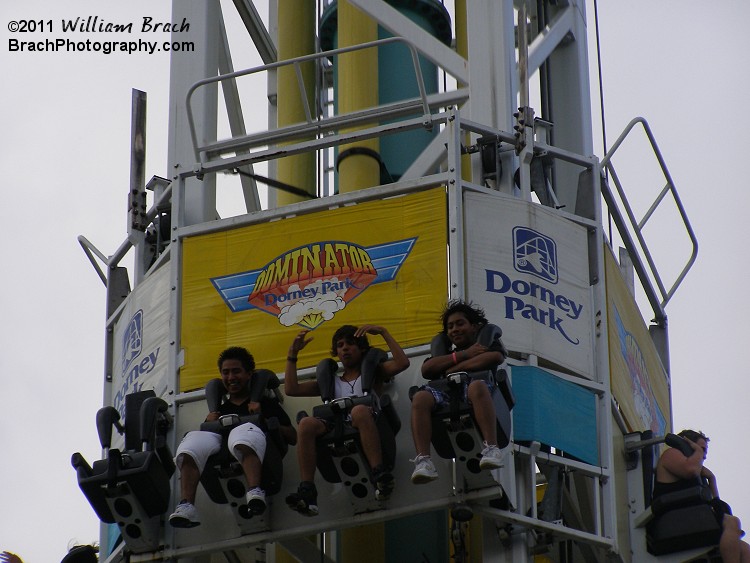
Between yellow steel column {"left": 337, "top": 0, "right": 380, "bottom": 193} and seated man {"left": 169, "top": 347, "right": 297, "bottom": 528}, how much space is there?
14.3ft

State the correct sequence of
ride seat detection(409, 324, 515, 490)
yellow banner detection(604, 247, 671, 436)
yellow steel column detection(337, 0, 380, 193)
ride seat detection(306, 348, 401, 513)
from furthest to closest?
yellow steel column detection(337, 0, 380, 193), yellow banner detection(604, 247, 671, 436), ride seat detection(306, 348, 401, 513), ride seat detection(409, 324, 515, 490)

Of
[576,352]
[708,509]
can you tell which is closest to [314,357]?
[576,352]

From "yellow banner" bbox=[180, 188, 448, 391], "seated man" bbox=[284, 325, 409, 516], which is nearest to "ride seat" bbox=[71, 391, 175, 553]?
"yellow banner" bbox=[180, 188, 448, 391]

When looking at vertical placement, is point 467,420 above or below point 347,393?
below

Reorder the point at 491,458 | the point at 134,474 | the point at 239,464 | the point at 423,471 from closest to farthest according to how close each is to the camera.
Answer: the point at 491,458 → the point at 423,471 → the point at 239,464 → the point at 134,474

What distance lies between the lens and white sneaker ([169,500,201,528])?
68.5 ft

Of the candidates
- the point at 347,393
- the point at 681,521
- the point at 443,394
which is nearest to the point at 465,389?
the point at 443,394

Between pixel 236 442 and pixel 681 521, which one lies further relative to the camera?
pixel 681 521

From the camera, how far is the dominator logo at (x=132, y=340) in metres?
24.3

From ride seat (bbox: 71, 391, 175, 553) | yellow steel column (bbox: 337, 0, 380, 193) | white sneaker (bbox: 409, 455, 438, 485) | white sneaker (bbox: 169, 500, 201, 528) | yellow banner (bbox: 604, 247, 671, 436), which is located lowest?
white sneaker (bbox: 169, 500, 201, 528)

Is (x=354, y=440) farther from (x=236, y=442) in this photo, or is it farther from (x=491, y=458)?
(x=491, y=458)

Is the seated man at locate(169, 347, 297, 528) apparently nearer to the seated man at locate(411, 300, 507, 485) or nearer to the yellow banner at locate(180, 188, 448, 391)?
the yellow banner at locate(180, 188, 448, 391)

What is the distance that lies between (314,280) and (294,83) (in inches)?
235

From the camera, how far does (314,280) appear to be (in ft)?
74.8
